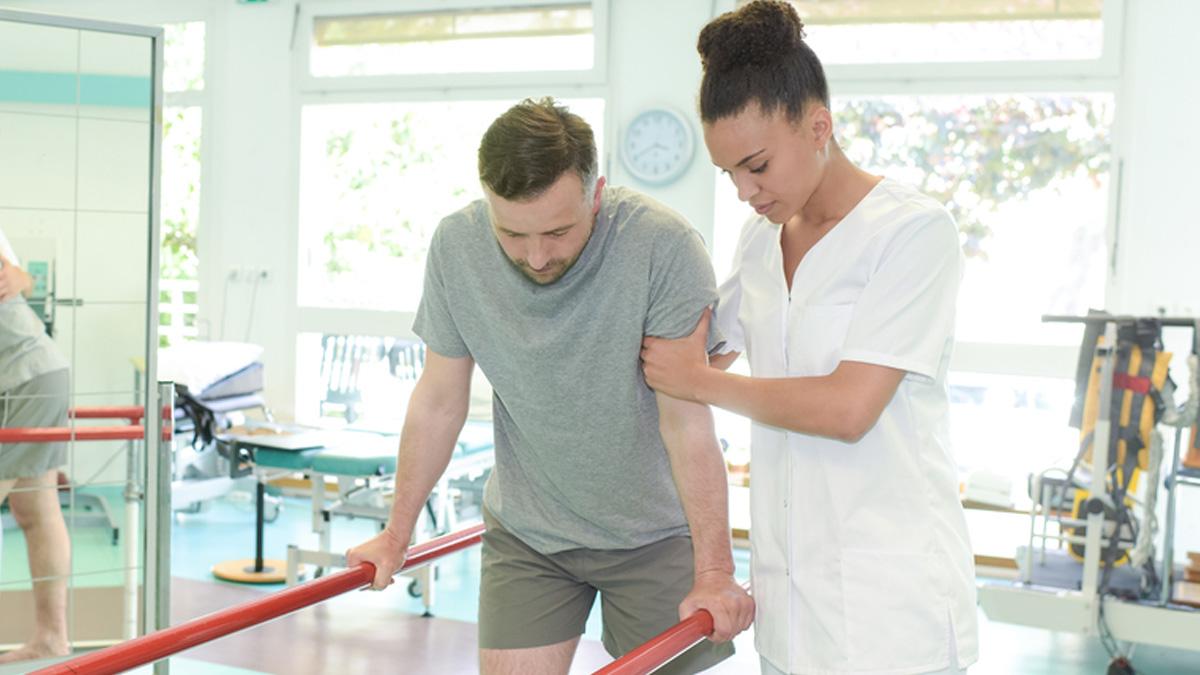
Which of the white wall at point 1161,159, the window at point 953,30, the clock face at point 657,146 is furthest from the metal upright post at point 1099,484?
the clock face at point 657,146

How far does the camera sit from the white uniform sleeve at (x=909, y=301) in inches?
59.8

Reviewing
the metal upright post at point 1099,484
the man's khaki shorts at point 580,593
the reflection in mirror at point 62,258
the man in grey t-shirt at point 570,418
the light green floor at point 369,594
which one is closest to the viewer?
the man in grey t-shirt at point 570,418

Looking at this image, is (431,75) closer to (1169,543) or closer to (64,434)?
(64,434)

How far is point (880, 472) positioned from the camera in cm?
157

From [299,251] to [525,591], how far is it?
534cm

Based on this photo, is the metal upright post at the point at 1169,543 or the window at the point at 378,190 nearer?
the metal upright post at the point at 1169,543

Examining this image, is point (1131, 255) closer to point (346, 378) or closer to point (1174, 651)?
point (1174, 651)

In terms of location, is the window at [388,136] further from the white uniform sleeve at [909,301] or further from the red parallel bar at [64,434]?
the white uniform sleeve at [909,301]

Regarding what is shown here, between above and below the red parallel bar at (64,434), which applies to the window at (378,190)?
above

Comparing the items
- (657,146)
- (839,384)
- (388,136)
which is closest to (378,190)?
(388,136)

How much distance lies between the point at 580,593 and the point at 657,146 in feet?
14.2

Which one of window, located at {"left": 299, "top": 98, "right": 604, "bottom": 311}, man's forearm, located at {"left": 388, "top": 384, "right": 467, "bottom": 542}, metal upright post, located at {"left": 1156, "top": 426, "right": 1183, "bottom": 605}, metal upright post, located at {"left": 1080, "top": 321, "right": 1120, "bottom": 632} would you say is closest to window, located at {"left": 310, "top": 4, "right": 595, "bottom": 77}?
window, located at {"left": 299, "top": 98, "right": 604, "bottom": 311}

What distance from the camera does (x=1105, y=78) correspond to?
542 centimetres

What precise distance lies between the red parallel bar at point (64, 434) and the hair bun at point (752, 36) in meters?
2.37
